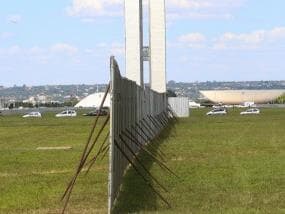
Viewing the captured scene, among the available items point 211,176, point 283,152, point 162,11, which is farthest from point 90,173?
point 162,11

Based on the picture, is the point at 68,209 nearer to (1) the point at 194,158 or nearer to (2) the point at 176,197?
(2) the point at 176,197

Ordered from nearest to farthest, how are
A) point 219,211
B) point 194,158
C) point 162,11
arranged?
point 219,211 < point 194,158 < point 162,11

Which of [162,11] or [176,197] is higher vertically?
[162,11]

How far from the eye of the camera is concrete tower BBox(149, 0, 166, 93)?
7594 centimetres

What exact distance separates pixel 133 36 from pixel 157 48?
16.0 meters

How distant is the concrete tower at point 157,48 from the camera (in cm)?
7594

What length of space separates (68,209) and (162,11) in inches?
2492

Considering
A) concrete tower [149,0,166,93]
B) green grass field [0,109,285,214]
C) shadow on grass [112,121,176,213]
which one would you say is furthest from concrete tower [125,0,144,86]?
shadow on grass [112,121,176,213]

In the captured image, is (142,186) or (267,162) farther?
(267,162)

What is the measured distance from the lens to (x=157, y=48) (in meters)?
76.8

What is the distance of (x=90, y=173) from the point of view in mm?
19656

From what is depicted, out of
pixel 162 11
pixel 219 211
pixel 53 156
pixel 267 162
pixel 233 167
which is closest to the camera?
pixel 219 211

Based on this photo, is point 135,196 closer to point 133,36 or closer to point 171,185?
point 171,185

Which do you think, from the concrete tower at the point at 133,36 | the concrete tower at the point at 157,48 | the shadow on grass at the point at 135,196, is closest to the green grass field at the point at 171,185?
the shadow on grass at the point at 135,196
